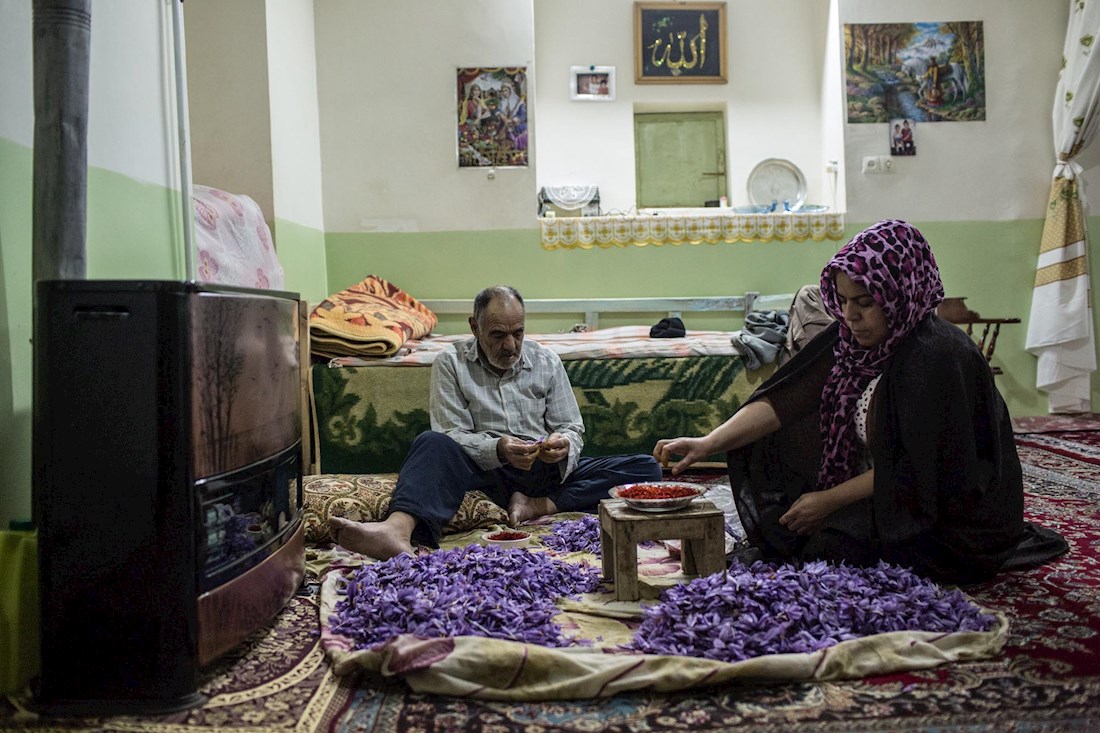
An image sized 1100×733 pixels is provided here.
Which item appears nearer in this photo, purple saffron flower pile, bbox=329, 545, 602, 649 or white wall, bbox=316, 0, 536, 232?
purple saffron flower pile, bbox=329, 545, 602, 649

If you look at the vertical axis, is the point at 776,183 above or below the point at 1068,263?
above

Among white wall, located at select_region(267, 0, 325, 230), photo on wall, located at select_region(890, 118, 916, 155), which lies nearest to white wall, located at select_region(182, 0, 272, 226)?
white wall, located at select_region(267, 0, 325, 230)

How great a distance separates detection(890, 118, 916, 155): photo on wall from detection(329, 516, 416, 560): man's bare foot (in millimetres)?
4624

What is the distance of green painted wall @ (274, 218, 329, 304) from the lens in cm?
487

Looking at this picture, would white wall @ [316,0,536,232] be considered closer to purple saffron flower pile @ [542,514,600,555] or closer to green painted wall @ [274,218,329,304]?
green painted wall @ [274,218,329,304]

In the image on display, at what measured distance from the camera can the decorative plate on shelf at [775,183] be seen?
625 centimetres

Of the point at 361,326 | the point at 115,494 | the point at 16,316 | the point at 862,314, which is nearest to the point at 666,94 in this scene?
the point at 361,326

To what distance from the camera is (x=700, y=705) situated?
1.64m

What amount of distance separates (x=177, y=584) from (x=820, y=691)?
117 cm

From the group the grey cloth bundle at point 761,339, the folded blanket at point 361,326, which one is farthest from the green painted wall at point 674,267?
the grey cloth bundle at point 761,339

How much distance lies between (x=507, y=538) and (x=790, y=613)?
1.11 metres

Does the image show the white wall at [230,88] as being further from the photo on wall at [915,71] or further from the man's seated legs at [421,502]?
the photo on wall at [915,71]

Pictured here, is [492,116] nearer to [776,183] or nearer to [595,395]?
[776,183]

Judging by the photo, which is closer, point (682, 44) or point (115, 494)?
point (115, 494)
